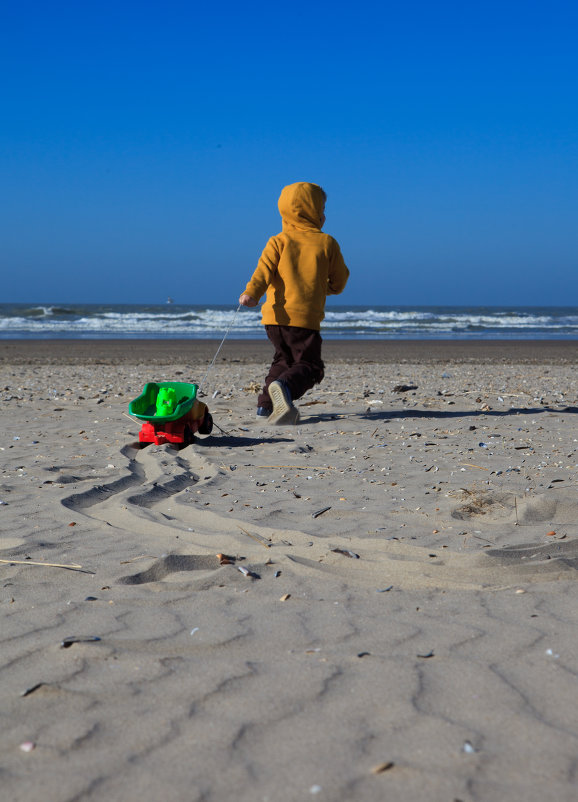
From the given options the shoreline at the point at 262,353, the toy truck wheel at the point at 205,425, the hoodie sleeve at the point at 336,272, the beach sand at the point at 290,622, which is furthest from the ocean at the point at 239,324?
the beach sand at the point at 290,622

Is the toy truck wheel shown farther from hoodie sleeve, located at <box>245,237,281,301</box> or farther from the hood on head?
the hood on head

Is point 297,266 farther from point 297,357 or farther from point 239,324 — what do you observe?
point 239,324

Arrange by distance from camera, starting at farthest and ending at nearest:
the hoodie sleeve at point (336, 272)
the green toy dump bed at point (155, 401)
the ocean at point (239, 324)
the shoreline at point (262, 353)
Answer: the ocean at point (239, 324) → the shoreline at point (262, 353) → the hoodie sleeve at point (336, 272) → the green toy dump bed at point (155, 401)

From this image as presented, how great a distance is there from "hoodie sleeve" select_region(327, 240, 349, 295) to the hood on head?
28 centimetres

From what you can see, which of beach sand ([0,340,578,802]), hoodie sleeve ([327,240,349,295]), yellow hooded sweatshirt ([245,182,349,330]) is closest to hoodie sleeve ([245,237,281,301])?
yellow hooded sweatshirt ([245,182,349,330])

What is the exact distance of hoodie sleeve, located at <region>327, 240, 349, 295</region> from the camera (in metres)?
6.00

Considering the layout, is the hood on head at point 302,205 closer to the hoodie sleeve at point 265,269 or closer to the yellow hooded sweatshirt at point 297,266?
the yellow hooded sweatshirt at point 297,266

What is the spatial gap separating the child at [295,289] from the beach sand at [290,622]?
88cm

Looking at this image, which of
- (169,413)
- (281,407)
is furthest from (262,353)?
(169,413)

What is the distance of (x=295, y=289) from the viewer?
5.84 metres

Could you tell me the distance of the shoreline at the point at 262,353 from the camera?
14.4 m

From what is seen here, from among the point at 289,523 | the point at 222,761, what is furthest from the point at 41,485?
the point at 222,761

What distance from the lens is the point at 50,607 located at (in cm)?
224

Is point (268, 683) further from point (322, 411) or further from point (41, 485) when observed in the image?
point (322, 411)
